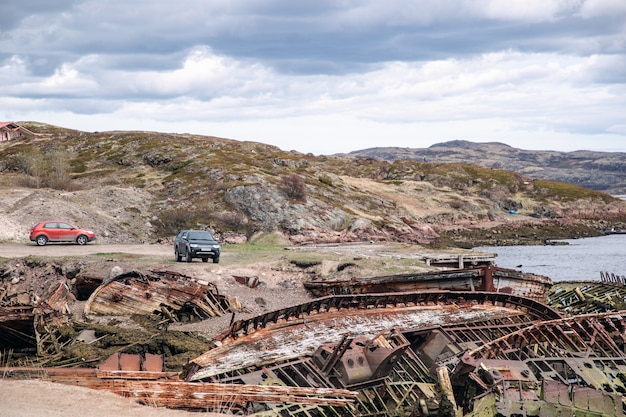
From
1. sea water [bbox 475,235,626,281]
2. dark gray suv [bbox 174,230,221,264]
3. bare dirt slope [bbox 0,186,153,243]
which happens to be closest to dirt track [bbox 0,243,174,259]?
dark gray suv [bbox 174,230,221,264]

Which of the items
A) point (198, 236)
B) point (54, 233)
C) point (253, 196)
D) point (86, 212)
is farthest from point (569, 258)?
point (54, 233)

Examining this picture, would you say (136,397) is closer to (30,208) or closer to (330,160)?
(30,208)

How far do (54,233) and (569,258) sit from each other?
53808 millimetres

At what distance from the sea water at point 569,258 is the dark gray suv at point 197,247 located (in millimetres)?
31724

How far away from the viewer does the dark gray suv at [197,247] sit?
120ft

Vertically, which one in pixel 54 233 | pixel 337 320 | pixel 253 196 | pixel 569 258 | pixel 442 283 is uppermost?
pixel 253 196

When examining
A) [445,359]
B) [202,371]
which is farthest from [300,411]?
[445,359]

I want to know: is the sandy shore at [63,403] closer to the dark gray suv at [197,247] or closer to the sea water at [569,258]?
the dark gray suv at [197,247]

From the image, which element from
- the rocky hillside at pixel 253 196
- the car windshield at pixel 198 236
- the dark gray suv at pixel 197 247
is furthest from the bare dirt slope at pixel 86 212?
the car windshield at pixel 198 236

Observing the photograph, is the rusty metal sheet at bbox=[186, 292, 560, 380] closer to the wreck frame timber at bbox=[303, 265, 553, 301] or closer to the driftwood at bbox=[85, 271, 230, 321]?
the wreck frame timber at bbox=[303, 265, 553, 301]

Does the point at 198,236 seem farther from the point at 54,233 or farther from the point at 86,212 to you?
the point at 86,212

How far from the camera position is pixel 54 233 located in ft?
156

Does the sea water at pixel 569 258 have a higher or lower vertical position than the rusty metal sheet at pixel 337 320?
lower

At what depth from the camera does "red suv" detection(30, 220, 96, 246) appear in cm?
4709
